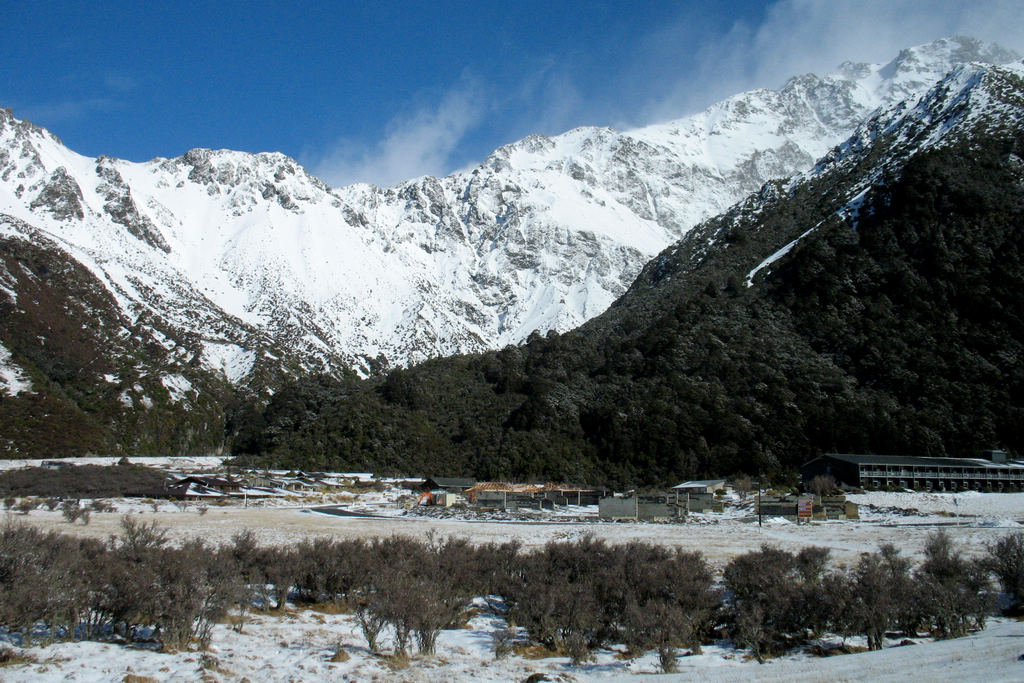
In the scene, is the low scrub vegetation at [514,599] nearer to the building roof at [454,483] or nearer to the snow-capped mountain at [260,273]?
the building roof at [454,483]

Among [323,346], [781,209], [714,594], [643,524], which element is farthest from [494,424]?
[323,346]

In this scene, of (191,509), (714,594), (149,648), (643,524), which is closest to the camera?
(149,648)

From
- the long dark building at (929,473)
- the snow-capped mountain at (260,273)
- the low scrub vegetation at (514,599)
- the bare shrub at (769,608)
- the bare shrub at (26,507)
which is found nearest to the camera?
the low scrub vegetation at (514,599)

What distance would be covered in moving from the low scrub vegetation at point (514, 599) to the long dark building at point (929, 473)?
34670 millimetres

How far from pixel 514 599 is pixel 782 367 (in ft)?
184

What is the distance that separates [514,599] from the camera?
13688mm

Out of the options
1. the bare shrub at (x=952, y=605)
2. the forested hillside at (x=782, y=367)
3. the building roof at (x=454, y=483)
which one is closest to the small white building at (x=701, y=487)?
the forested hillside at (x=782, y=367)

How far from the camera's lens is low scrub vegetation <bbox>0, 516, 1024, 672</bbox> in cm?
1055

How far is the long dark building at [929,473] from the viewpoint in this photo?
46.5 m

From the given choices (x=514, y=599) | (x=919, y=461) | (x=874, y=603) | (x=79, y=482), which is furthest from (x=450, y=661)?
(x=79, y=482)

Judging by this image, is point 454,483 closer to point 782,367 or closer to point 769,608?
point 782,367

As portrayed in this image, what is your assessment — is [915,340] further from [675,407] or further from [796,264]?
[675,407]

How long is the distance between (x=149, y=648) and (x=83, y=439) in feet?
258

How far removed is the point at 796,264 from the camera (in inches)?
2945
